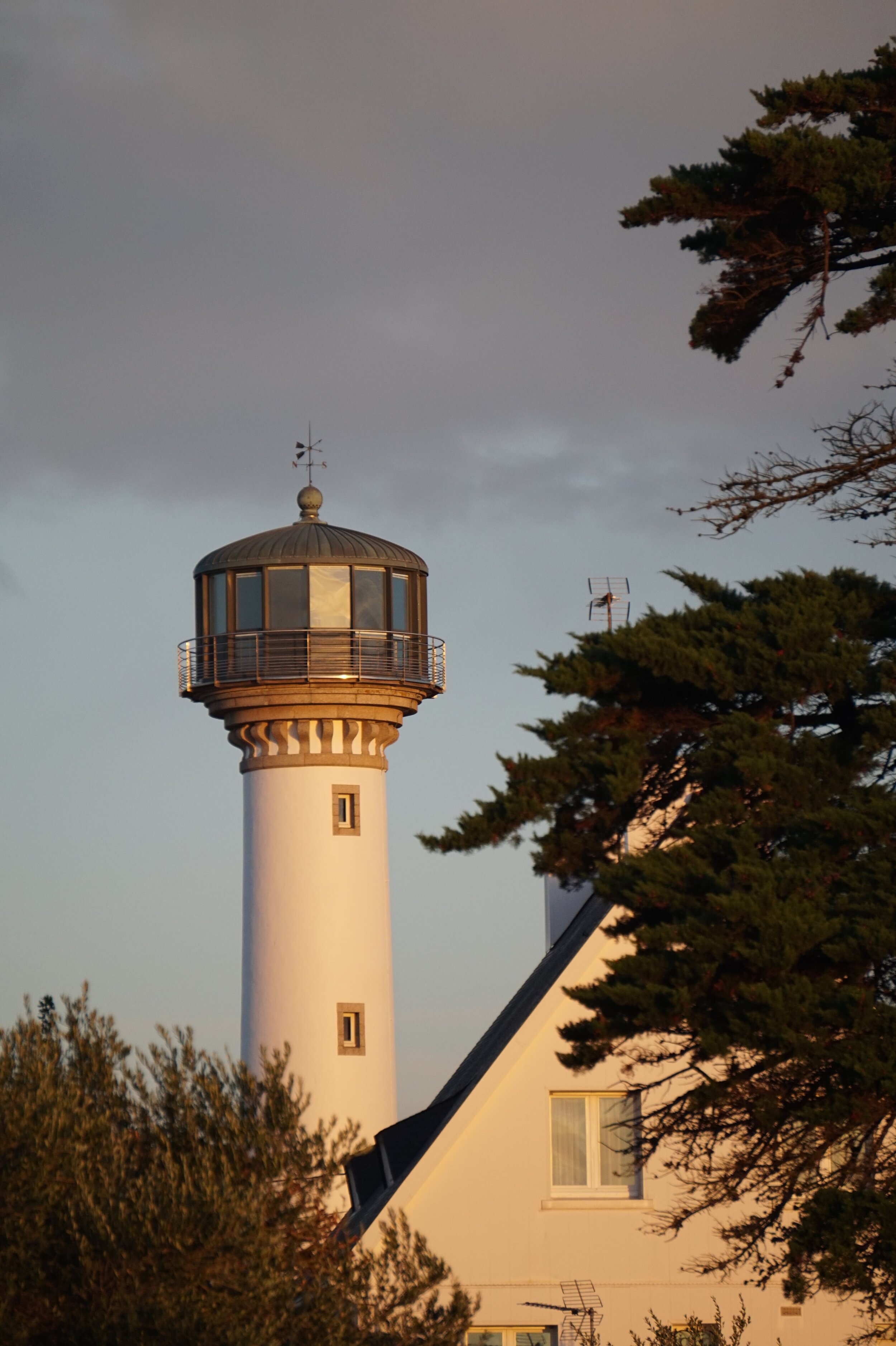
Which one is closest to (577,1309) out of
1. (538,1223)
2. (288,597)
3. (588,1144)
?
(538,1223)

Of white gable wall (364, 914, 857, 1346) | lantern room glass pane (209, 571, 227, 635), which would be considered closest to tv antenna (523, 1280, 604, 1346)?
white gable wall (364, 914, 857, 1346)

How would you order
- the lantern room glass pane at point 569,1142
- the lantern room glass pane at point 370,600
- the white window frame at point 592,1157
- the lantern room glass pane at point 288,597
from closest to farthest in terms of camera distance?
the white window frame at point 592,1157 → the lantern room glass pane at point 569,1142 → the lantern room glass pane at point 288,597 → the lantern room glass pane at point 370,600

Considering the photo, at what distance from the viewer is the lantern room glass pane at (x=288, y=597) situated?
131 feet

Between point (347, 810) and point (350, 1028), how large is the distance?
14.0 feet

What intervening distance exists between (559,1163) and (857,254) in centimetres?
1142

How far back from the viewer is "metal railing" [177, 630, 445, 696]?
3931cm

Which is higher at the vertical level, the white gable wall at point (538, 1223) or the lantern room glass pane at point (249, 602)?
the lantern room glass pane at point (249, 602)

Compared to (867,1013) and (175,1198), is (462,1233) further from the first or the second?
(867,1013)

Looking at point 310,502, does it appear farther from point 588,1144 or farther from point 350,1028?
point 588,1144

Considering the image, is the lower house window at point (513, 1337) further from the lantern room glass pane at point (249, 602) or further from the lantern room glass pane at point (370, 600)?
the lantern room glass pane at point (249, 602)

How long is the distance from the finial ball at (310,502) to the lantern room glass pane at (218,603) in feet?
8.21

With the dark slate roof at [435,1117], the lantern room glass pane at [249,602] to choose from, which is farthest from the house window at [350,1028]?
the lantern room glass pane at [249,602]

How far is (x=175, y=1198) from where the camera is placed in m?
15.2

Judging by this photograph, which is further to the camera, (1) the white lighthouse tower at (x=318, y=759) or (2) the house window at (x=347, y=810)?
(2) the house window at (x=347, y=810)
